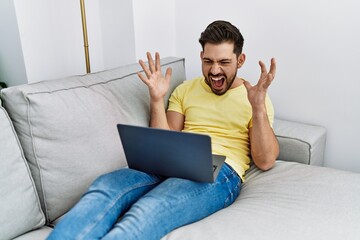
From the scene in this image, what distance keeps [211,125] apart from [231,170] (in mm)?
227

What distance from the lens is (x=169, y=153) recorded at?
1.05 meters

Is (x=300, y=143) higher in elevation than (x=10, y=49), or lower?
lower

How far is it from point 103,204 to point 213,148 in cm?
52

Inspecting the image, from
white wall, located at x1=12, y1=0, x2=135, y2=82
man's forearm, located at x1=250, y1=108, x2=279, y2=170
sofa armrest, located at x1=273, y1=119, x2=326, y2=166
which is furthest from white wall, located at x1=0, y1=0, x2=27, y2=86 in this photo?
sofa armrest, located at x1=273, y1=119, x2=326, y2=166

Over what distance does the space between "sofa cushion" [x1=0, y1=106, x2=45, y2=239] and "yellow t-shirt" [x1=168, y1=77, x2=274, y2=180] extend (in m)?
0.67

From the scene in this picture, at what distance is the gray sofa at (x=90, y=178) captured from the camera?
1.03 metres

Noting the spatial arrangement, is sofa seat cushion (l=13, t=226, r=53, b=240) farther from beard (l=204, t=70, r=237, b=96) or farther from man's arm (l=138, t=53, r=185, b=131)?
beard (l=204, t=70, r=237, b=96)

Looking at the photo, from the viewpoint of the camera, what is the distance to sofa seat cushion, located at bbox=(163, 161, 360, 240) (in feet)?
3.28

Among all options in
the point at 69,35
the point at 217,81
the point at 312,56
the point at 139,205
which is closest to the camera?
the point at 139,205

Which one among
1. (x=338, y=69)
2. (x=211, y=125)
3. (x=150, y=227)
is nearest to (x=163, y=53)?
(x=211, y=125)

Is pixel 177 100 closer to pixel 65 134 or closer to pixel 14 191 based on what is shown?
pixel 65 134

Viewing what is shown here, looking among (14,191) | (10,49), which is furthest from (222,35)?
(10,49)

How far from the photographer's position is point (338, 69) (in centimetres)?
163

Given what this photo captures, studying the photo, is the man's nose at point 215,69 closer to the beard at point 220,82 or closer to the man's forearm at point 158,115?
the beard at point 220,82
